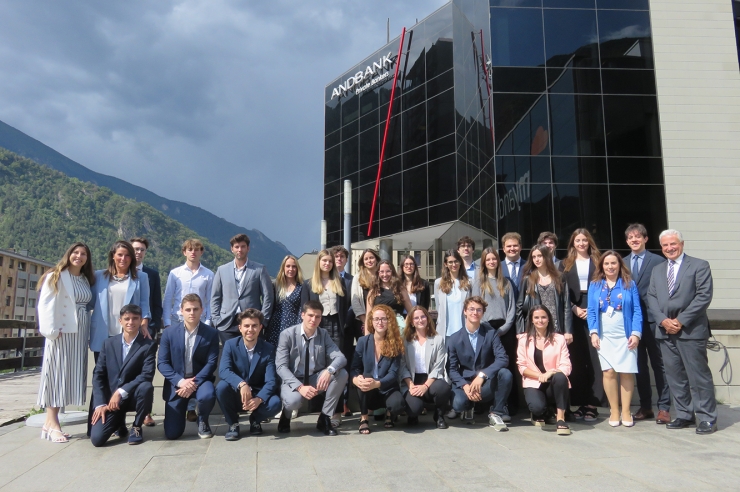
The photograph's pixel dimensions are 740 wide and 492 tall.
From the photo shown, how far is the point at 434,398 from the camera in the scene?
5.36m

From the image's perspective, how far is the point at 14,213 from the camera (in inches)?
4643

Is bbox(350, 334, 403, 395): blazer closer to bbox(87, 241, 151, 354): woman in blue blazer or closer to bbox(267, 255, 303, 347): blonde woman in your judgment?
bbox(267, 255, 303, 347): blonde woman

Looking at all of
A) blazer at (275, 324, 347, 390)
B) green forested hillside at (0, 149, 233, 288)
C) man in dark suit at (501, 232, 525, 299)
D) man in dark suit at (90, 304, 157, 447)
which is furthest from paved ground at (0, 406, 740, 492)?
green forested hillside at (0, 149, 233, 288)

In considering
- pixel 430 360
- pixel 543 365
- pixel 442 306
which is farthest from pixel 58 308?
pixel 543 365

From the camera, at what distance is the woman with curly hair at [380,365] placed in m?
5.28

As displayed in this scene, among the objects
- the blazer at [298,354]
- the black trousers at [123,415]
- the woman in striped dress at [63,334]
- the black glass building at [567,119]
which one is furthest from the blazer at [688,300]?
the black glass building at [567,119]

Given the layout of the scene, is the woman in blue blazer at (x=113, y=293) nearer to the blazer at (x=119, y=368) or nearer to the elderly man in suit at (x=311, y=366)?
the blazer at (x=119, y=368)

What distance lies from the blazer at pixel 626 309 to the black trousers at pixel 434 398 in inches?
67.1

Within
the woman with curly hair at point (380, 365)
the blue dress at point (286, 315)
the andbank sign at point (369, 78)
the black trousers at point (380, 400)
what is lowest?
the black trousers at point (380, 400)

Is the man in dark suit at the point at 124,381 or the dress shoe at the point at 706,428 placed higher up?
the man in dark suit at the point at 124,381

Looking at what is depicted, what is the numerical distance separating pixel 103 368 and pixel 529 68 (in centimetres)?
1443

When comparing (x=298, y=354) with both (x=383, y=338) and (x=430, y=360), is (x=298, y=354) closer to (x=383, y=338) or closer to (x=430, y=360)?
(x=383, y=338)

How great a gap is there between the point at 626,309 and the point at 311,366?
3276 mm

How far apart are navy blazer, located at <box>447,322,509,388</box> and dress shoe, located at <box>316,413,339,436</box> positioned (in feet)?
4.41
